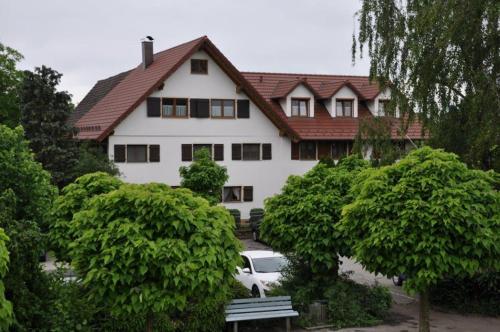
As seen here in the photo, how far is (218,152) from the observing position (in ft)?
131

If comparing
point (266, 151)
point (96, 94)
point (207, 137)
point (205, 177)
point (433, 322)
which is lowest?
point (433, 322)

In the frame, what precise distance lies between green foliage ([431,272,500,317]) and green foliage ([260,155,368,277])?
11.8ft

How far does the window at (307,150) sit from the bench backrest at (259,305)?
25.2 m

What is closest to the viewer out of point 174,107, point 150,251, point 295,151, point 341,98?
point 150,251

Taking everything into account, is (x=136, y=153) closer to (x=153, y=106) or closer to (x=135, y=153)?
(x=135, y=153)

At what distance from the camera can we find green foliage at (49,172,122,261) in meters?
16.6

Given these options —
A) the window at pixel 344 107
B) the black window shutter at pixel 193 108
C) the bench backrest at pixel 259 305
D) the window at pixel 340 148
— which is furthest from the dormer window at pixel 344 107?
the bench backrest at pixel 259 305

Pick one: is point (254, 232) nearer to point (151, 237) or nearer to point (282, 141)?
point (282, 141)

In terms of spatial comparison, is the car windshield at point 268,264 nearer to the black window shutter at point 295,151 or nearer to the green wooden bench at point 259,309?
the green wooden bench at point 259,309

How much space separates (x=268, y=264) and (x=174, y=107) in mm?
18757

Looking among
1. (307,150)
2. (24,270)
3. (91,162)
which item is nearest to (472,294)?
(24,270)

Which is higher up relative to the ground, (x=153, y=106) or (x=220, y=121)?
(x=153, y=106)

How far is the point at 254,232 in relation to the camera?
36.7 meters

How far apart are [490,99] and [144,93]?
788 inches
